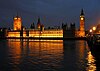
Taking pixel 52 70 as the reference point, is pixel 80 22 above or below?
above

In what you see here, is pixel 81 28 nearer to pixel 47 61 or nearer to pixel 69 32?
pixel 69 32

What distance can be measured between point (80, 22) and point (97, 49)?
16021 centimetres

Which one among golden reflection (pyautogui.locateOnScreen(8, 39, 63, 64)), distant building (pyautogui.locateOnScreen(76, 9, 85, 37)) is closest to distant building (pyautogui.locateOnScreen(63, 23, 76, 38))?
distant building (pyautogui.locateOnScreen(76, 9, 85, 37))

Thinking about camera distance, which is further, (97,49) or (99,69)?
(97,49)

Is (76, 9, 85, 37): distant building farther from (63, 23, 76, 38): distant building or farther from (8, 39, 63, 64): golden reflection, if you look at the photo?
(8, 39, 63, 64): golden reflection

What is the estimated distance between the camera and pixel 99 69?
20391 mm

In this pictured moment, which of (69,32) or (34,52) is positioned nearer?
(34,52)

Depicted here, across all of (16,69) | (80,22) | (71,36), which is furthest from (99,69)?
(80,22)

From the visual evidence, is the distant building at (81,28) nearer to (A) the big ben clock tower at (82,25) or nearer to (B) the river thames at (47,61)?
(A) the big ben clock tower at (82,25)

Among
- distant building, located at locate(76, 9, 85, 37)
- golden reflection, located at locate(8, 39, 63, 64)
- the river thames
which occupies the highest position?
distant building, located at locate(76, 9, 85, 37)

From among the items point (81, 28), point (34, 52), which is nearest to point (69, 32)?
point (81, 28)

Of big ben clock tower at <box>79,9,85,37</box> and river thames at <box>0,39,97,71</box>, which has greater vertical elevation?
big ben clock tower at <box>79,9,85,37</box>

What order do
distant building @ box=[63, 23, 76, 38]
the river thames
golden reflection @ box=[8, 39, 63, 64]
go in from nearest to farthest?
the river thames, golden reflection @ box=[8, 39, 63, 64], distant building @ box=[63, 23, 76, 38]

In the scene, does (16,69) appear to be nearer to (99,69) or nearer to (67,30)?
(99,69)
